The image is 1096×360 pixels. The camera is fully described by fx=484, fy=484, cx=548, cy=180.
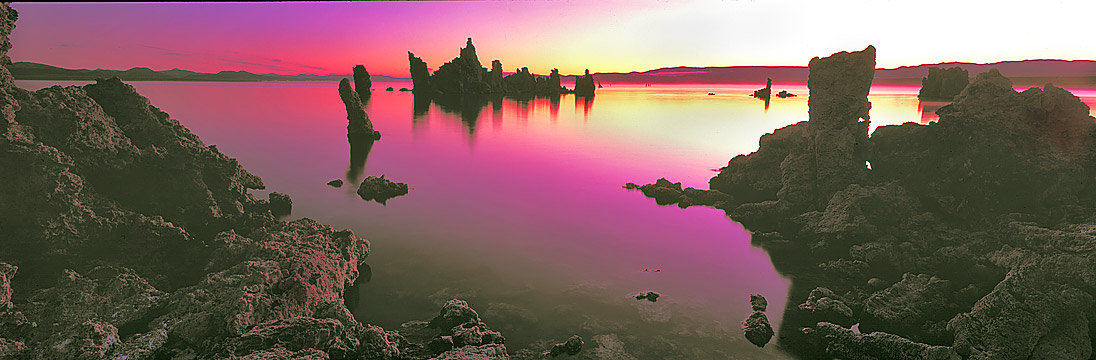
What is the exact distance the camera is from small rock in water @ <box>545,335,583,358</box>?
11.2 metres

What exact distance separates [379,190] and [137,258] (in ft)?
45.2

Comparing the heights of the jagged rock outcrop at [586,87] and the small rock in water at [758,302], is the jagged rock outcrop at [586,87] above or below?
above

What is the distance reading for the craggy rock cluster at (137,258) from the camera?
33.4 feet

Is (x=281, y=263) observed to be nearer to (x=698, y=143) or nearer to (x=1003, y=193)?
(x=1003, y=193)

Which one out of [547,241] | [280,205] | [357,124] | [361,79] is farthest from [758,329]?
[361,79]

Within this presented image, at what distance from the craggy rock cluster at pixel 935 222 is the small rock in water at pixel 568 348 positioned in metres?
5.13

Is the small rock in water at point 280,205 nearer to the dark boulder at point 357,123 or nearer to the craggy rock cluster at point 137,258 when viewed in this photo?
the craggy rock cluster at point 137,258

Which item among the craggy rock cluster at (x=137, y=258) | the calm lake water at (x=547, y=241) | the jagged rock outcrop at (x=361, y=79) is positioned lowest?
the calm lake water at (x=547, y=241)

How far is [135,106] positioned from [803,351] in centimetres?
2140

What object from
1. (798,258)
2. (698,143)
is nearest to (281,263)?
(798,258)

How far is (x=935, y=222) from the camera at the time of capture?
57.5 feet

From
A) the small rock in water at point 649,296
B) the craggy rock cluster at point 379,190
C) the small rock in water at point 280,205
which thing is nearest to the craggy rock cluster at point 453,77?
the craggy rock cluster at point 379,190

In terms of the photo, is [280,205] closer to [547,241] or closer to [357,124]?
[547,241]

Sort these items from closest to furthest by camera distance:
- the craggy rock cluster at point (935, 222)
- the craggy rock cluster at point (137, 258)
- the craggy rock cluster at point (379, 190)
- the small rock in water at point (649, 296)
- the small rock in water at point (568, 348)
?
the craggy rock cluster at point (137, 258) < the craggy rock cluster at point (935, 222) < the small rock in water at point (568, 348) < the small rock in water at point (649, 296) < the craggy rock cluster at point (379, 190)
